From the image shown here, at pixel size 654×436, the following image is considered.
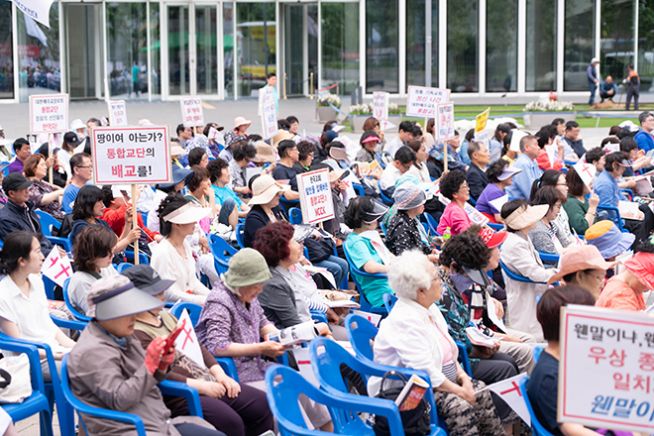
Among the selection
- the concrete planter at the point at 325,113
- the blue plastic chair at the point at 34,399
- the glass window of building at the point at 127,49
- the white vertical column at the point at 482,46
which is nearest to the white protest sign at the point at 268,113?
the blue plastic chair at the point at 34,399

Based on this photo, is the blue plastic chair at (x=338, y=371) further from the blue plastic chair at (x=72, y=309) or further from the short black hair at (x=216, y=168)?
the short black hair at (x=216, y=168)

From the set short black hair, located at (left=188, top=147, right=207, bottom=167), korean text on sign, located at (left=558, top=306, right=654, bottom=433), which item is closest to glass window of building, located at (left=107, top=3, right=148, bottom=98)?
short black hair, located at (left=188, top=147, right=207, bottom=167)

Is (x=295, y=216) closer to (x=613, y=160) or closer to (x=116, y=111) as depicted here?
(x=613, y=160)

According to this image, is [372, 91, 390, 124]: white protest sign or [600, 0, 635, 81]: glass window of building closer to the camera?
[372, 91, 390, 124]: white protest sign

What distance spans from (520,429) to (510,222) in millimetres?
2399

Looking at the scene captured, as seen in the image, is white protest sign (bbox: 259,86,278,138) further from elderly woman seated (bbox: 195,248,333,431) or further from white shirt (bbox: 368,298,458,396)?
white shirt (bbox: 368,298,458,396)

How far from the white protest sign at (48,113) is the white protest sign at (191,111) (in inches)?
123

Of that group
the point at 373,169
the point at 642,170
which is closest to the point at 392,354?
the point at 373,169

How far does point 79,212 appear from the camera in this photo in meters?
8.69

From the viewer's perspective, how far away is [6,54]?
112 feet

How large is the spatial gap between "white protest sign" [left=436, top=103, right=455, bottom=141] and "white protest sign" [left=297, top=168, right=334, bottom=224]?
17.6ft

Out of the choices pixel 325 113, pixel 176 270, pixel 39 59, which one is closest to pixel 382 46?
pixel 325 113

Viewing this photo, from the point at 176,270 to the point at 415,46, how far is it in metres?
32.8

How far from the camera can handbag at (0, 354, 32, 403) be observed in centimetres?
558
